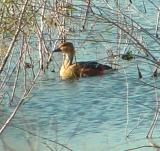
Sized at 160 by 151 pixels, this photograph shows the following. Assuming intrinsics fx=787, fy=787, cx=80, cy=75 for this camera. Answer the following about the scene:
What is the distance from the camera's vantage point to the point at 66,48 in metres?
11.6

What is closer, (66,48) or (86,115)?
→ (86,115)

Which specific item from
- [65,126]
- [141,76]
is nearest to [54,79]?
[141,76]

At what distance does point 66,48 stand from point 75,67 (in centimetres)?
38

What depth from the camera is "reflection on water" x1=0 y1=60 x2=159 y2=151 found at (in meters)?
7.29

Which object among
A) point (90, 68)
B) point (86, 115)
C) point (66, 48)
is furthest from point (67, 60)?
point (86, 115)

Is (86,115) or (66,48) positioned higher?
(66,48)

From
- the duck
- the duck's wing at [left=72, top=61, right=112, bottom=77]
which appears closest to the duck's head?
the duck

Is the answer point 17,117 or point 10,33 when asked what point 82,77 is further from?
point 10,33

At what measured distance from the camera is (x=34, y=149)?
7.14 metres

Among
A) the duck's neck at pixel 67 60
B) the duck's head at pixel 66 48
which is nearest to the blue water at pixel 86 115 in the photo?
the duck's head at pixel 66 48

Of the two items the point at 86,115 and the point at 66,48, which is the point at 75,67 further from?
the point at 86,115

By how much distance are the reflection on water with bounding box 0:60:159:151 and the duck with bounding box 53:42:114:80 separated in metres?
0.20

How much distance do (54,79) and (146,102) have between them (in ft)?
7.09

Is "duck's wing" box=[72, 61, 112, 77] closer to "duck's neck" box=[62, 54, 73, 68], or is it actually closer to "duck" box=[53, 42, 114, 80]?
"duck" box=[53, 42, 114, 80]
